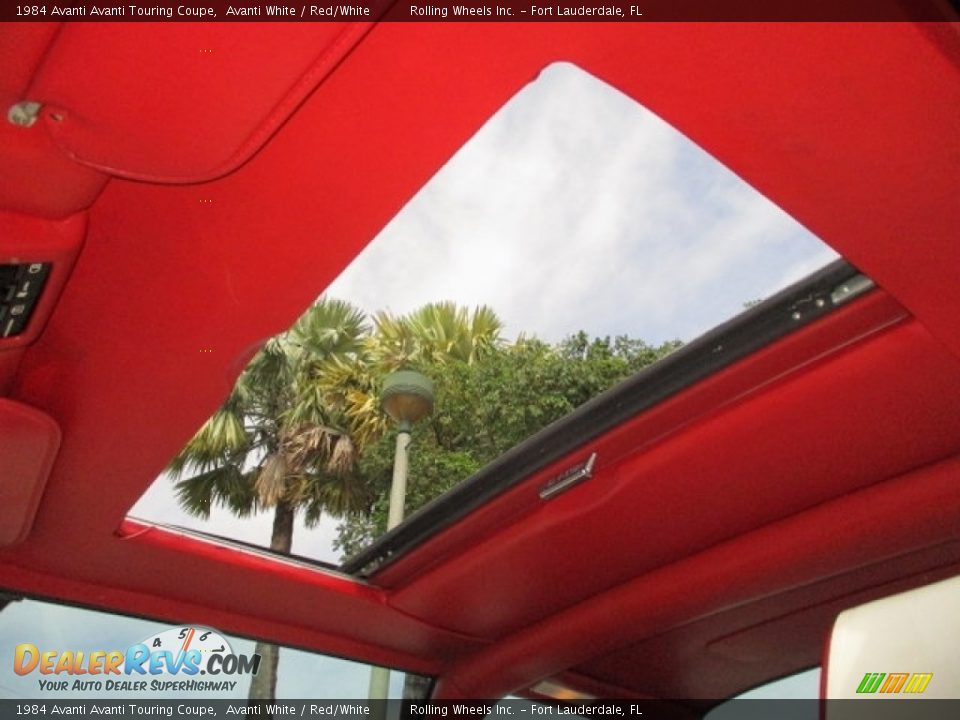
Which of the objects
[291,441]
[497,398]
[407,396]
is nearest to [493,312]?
[497,398]

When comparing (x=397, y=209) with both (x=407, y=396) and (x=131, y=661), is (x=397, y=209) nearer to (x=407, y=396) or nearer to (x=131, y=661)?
(x=131, y=661)

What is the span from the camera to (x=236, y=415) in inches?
283

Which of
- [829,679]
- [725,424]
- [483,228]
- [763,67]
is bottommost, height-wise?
[829,679]

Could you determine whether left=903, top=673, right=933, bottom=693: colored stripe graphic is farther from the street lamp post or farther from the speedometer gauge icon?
the street lamp post

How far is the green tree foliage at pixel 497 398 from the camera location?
15.8ft

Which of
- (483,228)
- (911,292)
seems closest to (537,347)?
(483,228)

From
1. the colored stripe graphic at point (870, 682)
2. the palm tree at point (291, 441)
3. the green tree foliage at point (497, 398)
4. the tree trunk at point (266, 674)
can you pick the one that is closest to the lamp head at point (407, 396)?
the green tree foliage at point (497, 398)

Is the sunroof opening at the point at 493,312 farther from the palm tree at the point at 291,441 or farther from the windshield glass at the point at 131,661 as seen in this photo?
the windshield glass at the point at 131,661

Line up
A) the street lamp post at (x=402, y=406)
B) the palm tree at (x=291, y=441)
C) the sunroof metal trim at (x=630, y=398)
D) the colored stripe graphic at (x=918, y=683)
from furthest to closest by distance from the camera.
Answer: the palm tree at (x=291, y=441)
the street lamp post at (x=402, y=406)
the sunroof metal trim at (x=630, y=398)
the colored stripe graphic at (x=918, y=683)

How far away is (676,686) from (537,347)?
2618mm

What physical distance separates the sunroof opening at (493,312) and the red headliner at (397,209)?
0.15 meters

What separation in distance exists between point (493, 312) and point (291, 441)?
9.41 ft

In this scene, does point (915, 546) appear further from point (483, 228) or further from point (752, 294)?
point (483, 228)

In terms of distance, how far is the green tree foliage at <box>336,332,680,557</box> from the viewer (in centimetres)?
482
